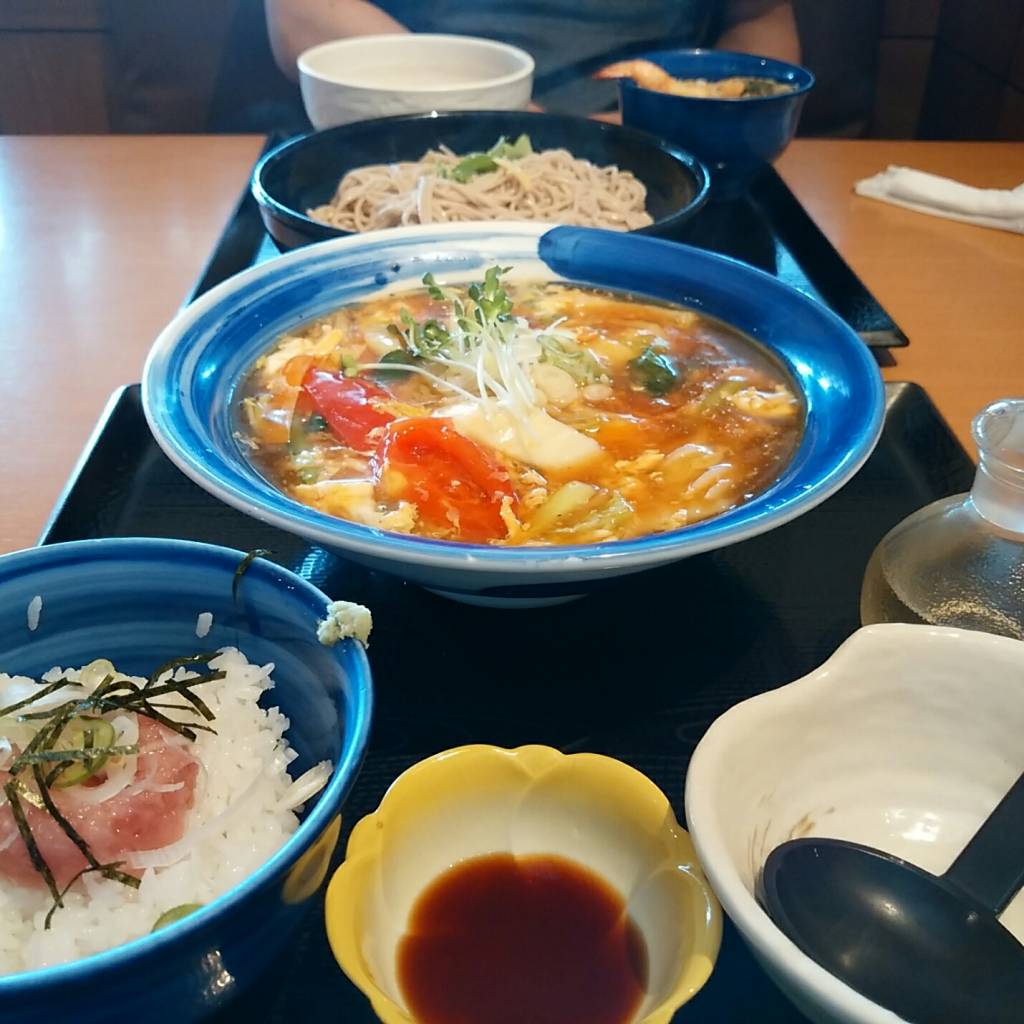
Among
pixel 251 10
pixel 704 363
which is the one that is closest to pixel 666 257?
pixel 704 363

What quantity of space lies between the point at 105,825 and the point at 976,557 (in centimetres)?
87

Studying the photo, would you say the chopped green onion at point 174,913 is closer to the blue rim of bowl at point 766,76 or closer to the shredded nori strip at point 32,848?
the shredded nori strip at point 32,848

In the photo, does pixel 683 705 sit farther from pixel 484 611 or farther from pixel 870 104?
pixel 870 104

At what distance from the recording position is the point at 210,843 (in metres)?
0.80

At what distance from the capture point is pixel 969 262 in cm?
218

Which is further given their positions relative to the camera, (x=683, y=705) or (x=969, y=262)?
(x=969, y=262)

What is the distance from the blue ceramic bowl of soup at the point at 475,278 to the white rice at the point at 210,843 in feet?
0.56

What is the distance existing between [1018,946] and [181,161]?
2.64 m

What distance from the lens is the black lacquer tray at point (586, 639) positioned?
32.8 inches

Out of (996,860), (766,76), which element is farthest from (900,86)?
(996,860)

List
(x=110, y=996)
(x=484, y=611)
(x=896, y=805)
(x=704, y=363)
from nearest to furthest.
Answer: (x=110, y=996), (x=896, y=805), (x=484, y=611), (x=704, y=363)

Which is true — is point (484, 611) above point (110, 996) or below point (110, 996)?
below

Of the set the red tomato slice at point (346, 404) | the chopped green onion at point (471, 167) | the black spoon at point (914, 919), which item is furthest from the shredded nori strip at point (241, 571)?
the chopped green onion at point (471, 167)

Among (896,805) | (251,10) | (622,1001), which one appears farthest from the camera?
(251,10)
